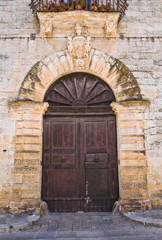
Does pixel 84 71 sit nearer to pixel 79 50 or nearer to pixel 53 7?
pixel 79 50

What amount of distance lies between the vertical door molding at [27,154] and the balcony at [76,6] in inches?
90.8

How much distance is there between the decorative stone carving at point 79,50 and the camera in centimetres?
516

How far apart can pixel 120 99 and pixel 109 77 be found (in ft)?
1.95

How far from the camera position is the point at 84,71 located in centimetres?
530

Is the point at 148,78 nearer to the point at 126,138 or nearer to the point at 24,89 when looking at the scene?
the point at 126,138

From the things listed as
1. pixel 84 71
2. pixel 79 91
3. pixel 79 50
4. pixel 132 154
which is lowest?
pixel 132 154

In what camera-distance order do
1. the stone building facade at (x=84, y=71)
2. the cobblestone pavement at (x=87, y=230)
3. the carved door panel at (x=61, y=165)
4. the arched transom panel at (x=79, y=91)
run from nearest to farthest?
the cobblestone pavement at (x=87, y=230), the stone building facade at (x=84, y=71), the carved door panel at (x=61, y=165), the arched transom panel at (x=79, y=91)

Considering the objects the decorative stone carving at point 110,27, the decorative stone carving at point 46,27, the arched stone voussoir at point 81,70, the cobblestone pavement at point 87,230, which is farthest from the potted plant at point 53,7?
the cobblestone pavement at point 87,230

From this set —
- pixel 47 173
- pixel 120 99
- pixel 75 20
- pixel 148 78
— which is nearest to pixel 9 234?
pixel 47 173

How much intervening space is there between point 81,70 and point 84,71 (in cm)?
8

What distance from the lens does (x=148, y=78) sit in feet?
17.0

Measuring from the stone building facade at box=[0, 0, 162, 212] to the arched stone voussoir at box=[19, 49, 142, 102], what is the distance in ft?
0.08

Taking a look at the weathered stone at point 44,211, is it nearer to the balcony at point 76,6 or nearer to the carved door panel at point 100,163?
the carved door panel at point 100,163

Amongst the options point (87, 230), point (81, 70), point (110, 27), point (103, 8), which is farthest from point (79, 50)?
point (87, 230)
